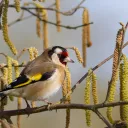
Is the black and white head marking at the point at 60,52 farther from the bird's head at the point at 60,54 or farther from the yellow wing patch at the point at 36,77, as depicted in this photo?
the yellow wing patch at the point at 36,77

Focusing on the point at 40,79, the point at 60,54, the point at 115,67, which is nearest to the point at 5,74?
the point at 40,79

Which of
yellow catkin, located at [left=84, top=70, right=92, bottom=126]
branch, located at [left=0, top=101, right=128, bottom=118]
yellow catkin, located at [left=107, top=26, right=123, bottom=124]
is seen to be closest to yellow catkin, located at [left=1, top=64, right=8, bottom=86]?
branch, located at [left=0, top=101, right=128, bottom=118]

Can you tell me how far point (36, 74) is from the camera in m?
3.01

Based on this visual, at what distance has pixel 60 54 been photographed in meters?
3.28

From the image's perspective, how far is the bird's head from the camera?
327 centimetres

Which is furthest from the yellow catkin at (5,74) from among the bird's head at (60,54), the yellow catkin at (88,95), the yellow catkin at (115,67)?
the bird's head at (60,54)

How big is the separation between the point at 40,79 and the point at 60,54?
1.04ft

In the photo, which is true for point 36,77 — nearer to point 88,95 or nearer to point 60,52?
point 60,52

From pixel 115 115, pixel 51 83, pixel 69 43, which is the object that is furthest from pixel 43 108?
pixel 69 43

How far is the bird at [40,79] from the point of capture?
287 centimetres

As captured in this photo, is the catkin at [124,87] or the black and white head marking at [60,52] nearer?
the catkin at [124,87]

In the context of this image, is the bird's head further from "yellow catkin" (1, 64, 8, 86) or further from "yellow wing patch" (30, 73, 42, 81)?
"yellow catkin" (1, 64, 8, 86)

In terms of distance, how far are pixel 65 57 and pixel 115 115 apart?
3366 mm

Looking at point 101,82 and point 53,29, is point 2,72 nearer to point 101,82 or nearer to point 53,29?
point 101,82
